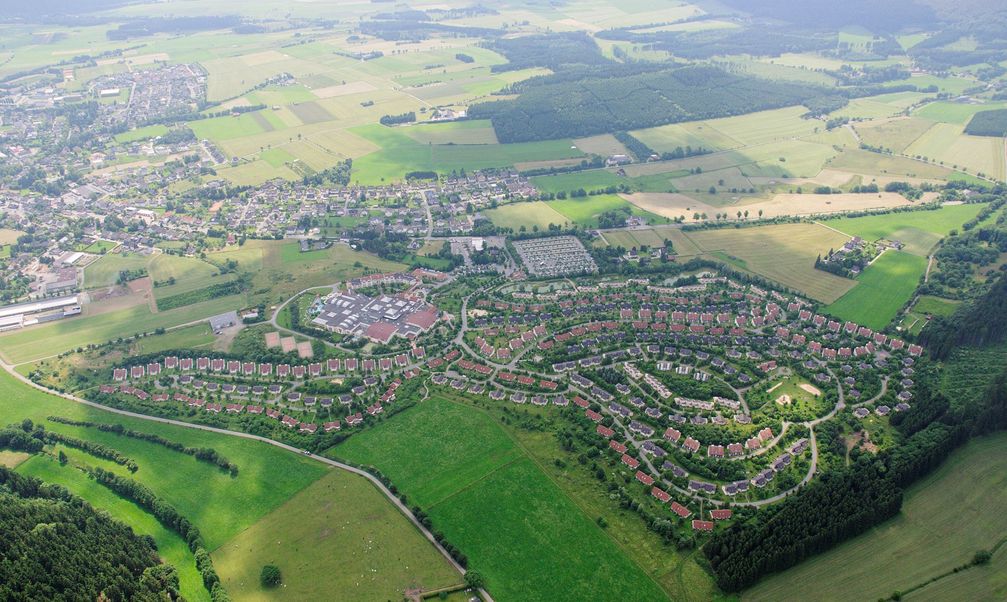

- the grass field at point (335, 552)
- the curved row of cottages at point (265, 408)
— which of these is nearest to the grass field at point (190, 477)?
the grass field at point (335, 552)

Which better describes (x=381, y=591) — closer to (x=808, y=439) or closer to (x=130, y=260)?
(x=808, y=439)

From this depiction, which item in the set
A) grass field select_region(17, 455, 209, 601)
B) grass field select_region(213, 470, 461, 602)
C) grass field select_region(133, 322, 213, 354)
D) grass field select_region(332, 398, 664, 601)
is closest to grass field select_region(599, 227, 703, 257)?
grass field select_region(332, 398, 664, 601)

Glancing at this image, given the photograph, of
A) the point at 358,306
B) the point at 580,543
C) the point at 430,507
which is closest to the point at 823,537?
the point at 580,543

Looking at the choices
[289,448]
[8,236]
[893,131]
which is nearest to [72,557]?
[289,448]

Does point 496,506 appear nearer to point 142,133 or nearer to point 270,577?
point 270,577

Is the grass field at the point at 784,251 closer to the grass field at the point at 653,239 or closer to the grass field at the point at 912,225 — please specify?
the grass field at the point at 653,239

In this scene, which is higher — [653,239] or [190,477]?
[653,239]
